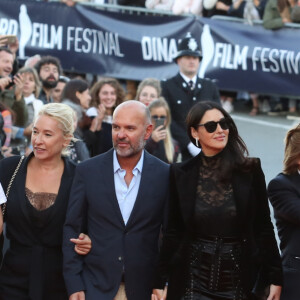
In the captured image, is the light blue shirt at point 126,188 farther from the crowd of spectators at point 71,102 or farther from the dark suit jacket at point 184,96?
the dark suit jacket at point 184,96

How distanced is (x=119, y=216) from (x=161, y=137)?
3468mm

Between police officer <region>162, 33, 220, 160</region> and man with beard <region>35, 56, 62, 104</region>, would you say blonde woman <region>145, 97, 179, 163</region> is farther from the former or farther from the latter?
man with beard <region>35, 56, 62, 104</region>

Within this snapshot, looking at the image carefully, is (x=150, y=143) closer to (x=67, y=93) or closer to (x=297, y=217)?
(x=67, y=93)

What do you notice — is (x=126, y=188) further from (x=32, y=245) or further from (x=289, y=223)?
(x=289, y=223)

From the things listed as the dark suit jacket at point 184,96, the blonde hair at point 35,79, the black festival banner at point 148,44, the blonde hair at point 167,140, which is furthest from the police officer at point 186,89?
the black festival banner at point 148,44

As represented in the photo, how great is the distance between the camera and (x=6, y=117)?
9195 mm

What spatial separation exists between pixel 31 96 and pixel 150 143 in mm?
2540

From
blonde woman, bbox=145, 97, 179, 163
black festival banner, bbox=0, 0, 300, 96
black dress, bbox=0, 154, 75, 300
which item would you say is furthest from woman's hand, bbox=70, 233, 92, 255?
black festival banner, bbox=0, 0, 300, 96

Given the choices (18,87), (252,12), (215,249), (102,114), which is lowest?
(215,249)

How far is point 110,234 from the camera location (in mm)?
5562

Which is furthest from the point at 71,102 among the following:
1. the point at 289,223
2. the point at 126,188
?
the point at 289,223

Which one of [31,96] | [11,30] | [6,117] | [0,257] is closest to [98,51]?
[11,30]

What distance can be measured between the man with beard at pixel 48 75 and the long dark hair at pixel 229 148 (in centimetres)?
598

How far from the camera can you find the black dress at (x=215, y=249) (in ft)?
17.7
